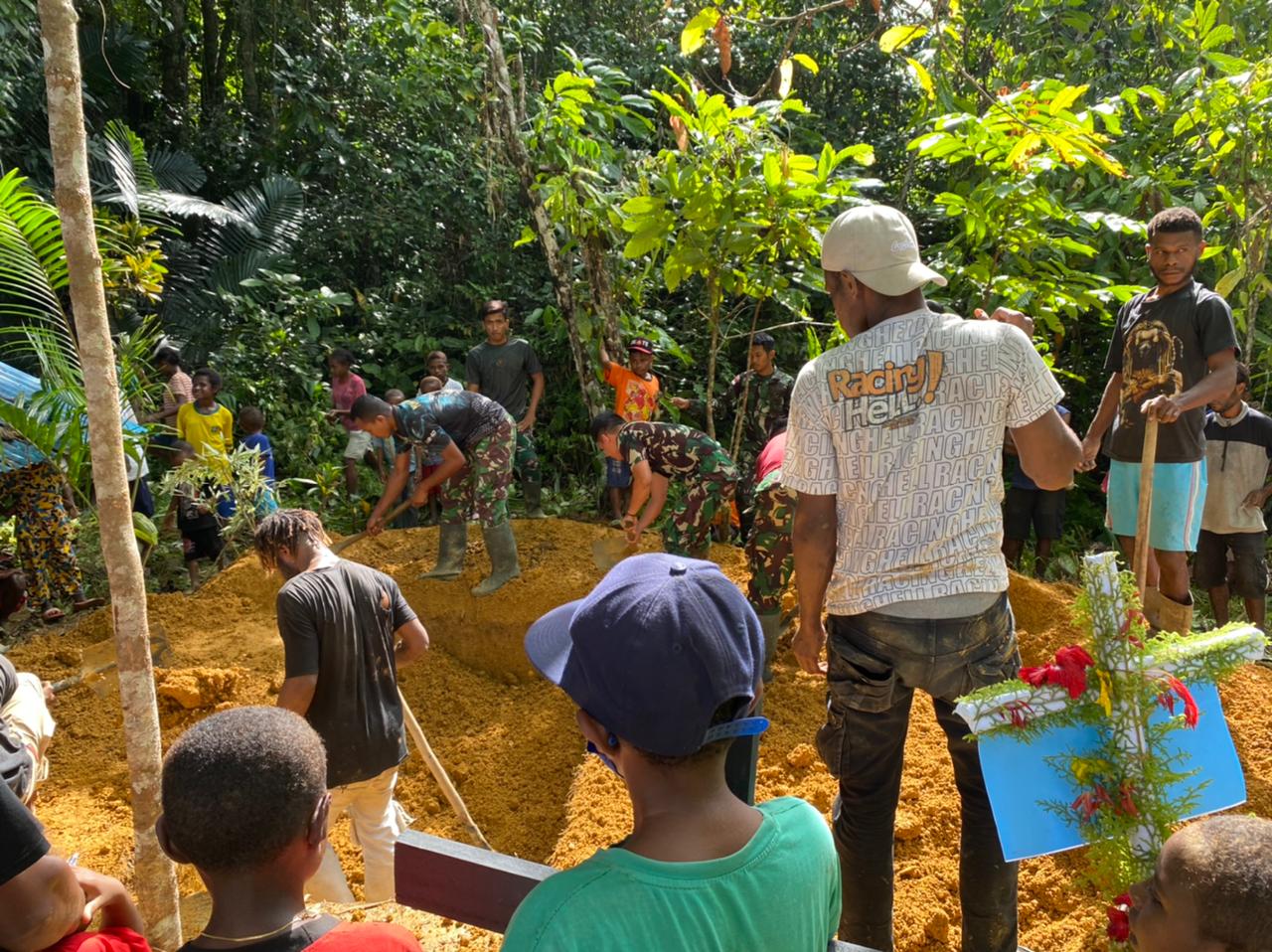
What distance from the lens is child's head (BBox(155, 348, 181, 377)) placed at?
7.91 meters

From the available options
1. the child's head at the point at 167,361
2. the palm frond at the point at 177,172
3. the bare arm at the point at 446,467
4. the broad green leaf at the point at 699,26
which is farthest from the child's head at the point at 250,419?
the broad green leaf at the point at 699,26

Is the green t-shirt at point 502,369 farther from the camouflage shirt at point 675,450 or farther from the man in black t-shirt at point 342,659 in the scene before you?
the man in black t-shirt at point 342,659

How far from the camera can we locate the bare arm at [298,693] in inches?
126

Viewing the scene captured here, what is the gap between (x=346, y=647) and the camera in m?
3.32

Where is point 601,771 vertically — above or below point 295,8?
below

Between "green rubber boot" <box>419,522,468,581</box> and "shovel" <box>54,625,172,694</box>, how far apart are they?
1690 millimetres

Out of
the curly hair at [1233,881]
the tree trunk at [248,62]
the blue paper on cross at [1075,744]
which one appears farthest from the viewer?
the tree trunk at [248,62]

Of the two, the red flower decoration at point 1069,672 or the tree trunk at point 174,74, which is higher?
the tree trunk at point 174,74

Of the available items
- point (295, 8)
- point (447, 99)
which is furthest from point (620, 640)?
point (295, 8)

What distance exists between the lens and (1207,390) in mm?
3770

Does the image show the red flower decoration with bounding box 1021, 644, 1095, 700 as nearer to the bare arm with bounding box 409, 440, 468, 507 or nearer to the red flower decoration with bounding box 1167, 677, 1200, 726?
the red flower decoration with bounding box 1167, 677, 1200, 726

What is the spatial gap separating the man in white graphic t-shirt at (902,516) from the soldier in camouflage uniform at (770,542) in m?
2.24

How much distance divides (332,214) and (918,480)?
10882mm

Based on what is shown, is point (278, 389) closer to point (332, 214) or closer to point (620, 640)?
point (332, 214)
